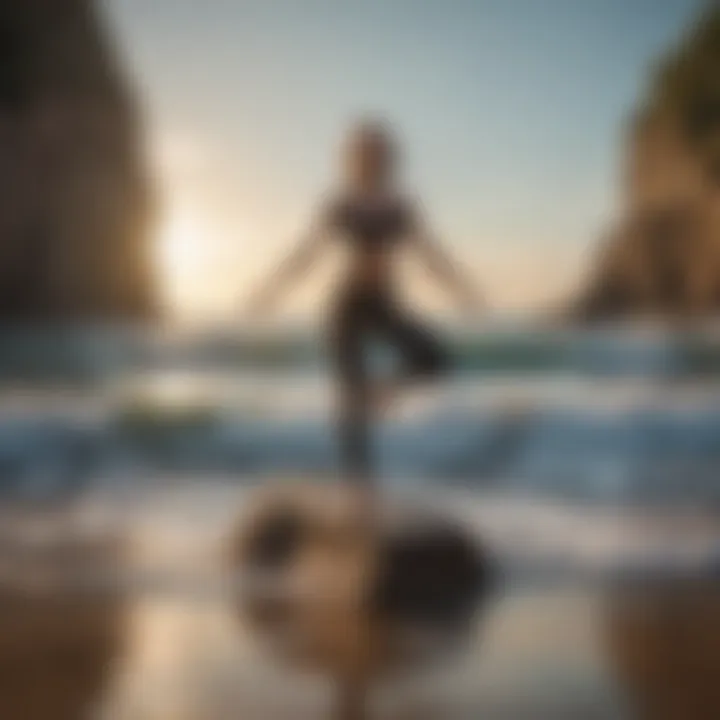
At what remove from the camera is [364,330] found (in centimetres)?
118

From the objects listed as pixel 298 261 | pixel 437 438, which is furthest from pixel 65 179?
pixel 437 438

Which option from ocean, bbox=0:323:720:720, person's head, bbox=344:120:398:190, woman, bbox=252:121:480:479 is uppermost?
person's head, bbox=344:120:398:190

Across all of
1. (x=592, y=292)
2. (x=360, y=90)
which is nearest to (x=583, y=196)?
(x=592, y=292)

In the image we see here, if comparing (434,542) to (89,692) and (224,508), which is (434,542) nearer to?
(224,508)

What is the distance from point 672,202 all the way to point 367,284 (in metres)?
0.34

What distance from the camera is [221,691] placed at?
100 centimetres

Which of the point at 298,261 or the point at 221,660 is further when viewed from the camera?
the point at 298,261

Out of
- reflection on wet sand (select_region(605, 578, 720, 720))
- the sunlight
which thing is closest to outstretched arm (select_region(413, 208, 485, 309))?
the sunlight

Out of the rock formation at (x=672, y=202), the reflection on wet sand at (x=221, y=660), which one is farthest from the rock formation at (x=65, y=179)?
the rock formation at (x=672, y=202)

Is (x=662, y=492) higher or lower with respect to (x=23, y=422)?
lower

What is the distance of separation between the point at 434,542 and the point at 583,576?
169mm

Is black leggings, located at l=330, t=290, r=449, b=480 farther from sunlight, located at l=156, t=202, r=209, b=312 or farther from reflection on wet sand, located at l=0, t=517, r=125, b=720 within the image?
reflection on wet sand, located at l=0, t=517, r=125, b=720

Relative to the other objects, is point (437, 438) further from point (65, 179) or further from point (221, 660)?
point (65, 179)

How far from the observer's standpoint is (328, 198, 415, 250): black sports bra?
1.17m
